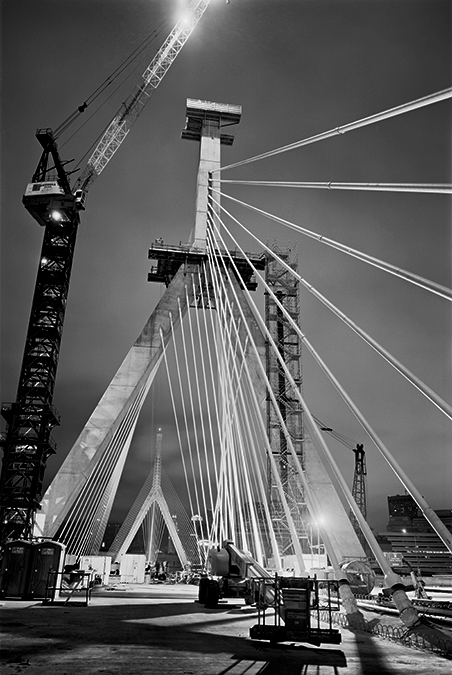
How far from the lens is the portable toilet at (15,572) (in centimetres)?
1867

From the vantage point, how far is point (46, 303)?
44844 millimetres

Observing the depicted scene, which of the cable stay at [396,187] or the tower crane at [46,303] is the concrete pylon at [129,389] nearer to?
the tower crane at [46,303]

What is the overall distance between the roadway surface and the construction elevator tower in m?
25.9

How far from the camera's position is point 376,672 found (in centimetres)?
710

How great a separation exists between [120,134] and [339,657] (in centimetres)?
5450

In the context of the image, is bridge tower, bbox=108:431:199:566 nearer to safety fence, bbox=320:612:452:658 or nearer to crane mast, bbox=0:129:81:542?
crane mast, bbox=0:129:81:542

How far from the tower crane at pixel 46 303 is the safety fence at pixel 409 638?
1177 inches

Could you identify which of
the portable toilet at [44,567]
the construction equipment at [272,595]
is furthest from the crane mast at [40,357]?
the construction equipment at [272,595]

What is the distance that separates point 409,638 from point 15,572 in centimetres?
1423

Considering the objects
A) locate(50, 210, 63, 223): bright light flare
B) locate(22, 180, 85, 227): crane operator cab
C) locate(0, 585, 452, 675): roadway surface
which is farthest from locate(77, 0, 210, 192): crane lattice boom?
locate(0, 585, 452, 675): roadway surface

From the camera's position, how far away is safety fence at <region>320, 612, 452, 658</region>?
9312 mm

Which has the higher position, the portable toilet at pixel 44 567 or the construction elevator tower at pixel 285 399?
the construction elevator tower at pixel 285 399

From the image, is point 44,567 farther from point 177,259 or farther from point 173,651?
point 177,259

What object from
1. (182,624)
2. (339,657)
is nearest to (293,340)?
(182,624)
